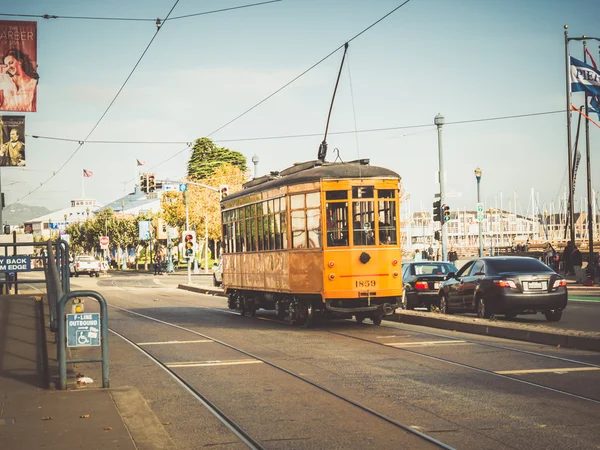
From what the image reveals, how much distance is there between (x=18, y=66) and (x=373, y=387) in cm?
1476

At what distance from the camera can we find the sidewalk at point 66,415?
7766 mm

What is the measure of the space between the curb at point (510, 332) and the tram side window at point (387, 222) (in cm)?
217

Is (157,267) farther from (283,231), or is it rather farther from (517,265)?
(517,265)

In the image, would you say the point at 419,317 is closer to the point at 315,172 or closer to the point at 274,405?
the point at 315,172

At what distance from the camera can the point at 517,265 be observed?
20.9 m

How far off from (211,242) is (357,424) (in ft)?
318

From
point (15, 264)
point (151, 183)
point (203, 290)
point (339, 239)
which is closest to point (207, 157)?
point (151, 183)

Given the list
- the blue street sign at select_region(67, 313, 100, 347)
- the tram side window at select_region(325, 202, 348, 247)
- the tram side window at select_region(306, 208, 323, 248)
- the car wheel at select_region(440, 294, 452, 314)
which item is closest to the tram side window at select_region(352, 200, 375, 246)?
the tram side window at select_region(325, 202, 348, 247)

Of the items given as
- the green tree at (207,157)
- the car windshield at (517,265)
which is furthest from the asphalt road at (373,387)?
the green tree at (207,157)

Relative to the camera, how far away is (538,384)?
36.5 feet

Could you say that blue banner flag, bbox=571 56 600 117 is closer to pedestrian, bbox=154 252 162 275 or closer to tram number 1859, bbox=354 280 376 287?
tram number 1859, bbox=354 280 376 287

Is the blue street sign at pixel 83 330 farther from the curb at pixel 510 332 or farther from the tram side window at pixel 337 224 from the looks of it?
the tram side window at pixel 337 224

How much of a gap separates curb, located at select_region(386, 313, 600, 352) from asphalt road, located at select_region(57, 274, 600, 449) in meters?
0.36

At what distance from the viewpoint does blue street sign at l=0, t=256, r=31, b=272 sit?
21.6 m
